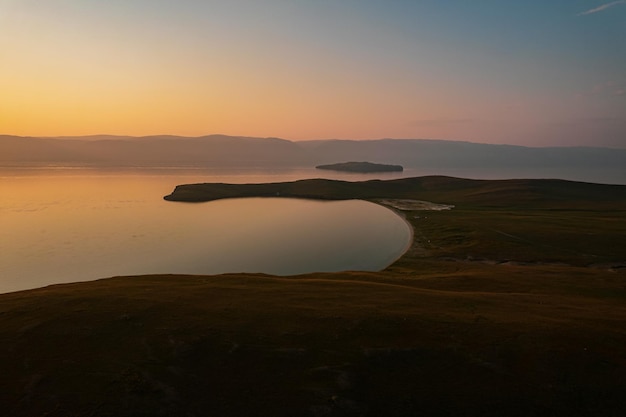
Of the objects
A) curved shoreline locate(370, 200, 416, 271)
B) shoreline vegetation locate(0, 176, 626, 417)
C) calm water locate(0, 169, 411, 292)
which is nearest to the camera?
shoreline vegetation locate(0, 176, 626, 417)

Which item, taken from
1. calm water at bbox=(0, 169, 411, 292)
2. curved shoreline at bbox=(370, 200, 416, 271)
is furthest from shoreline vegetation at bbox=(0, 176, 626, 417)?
curved shoreline at bbox=(370, 200, 416, 271)

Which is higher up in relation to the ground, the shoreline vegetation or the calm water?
the shoreline vegetation

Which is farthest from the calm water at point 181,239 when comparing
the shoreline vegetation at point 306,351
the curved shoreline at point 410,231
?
the shoreline vegetation at point 306,351

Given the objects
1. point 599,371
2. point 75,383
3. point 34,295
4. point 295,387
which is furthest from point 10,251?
point 599,371

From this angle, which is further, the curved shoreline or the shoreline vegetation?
the curved shoreline

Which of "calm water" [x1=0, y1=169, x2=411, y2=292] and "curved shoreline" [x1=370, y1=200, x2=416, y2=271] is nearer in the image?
"calm water" [x1=0, y1=169, x2=411, y2=292]

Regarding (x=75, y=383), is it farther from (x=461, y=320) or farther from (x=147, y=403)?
(x=461, y=320)

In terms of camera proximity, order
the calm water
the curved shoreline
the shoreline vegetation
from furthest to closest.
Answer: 1. the curved shoreline
2. the calm water
3. the shoreline vegetation

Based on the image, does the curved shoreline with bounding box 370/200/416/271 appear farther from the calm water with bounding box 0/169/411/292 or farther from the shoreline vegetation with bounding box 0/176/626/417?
the shoreline vegetation with bounding box 0/176/626/417

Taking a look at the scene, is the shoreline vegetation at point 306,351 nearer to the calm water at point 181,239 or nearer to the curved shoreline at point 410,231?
the calm water at point 181,239
